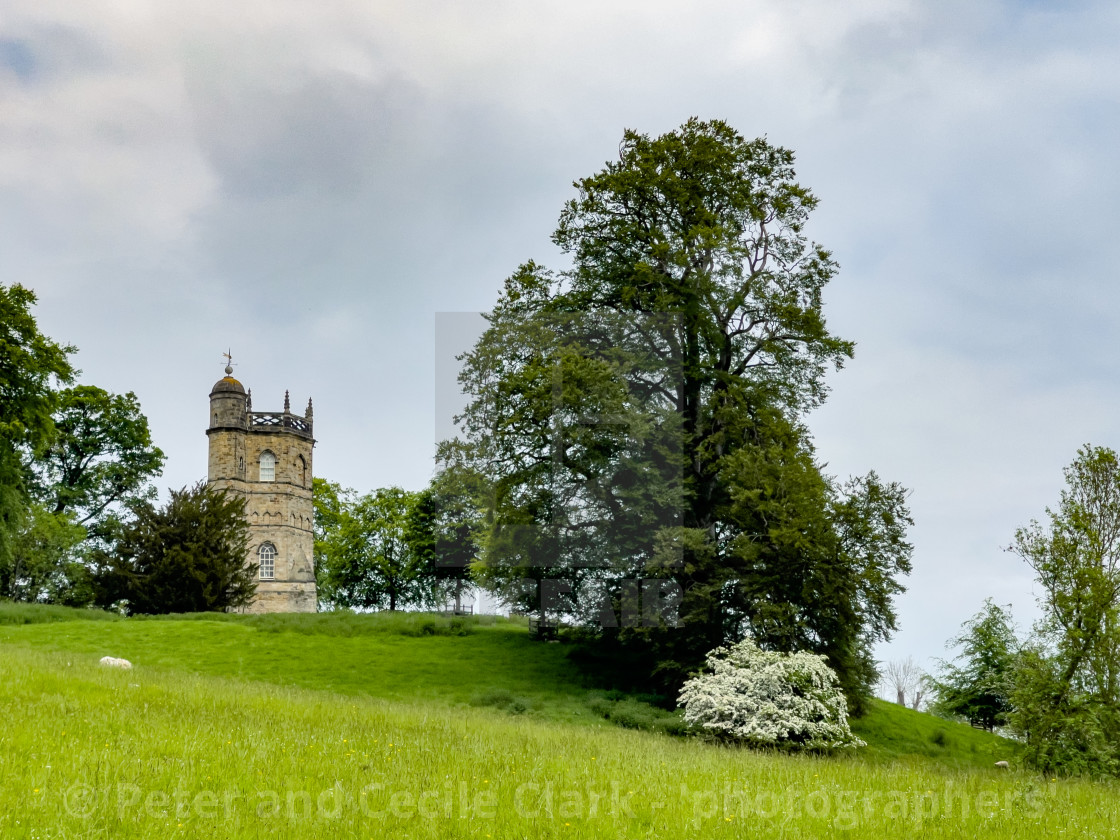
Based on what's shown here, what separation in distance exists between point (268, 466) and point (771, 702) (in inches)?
1772

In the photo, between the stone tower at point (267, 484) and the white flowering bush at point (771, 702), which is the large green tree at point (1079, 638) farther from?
the stone tower at point (267, 484)

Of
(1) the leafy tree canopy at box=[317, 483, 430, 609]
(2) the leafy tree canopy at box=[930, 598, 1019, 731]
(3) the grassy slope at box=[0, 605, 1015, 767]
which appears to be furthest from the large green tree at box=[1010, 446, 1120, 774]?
(1) the leafy tree canopy at box=[317, 483, 430, 609]

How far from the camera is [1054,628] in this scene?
21281mm

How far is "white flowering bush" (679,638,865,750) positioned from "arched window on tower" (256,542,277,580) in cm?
Answer: 4151

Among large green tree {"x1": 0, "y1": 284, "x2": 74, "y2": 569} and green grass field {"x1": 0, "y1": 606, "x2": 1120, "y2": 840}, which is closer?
green grass field {"x1": 0, "y1": 606, "x2": 1120, "y2": 840}

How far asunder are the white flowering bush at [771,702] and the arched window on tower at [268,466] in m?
42.5

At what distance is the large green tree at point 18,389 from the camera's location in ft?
125

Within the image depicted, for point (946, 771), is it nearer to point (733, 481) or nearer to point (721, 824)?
point (721, 824)

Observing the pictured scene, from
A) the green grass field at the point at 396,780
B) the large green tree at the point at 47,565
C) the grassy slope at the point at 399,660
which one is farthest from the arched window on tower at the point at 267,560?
the green grass field at the point at 396,780

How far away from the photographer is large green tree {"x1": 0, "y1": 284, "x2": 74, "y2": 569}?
3812 centimetres

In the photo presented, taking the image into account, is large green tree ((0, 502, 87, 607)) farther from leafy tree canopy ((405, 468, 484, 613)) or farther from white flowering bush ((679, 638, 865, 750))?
white flowering bush ((679, 638, 865, 750))

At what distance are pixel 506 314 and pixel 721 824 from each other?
23031mm

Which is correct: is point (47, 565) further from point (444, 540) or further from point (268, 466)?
point (444, 540)

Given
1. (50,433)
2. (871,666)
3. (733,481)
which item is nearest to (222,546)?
(50,433)
